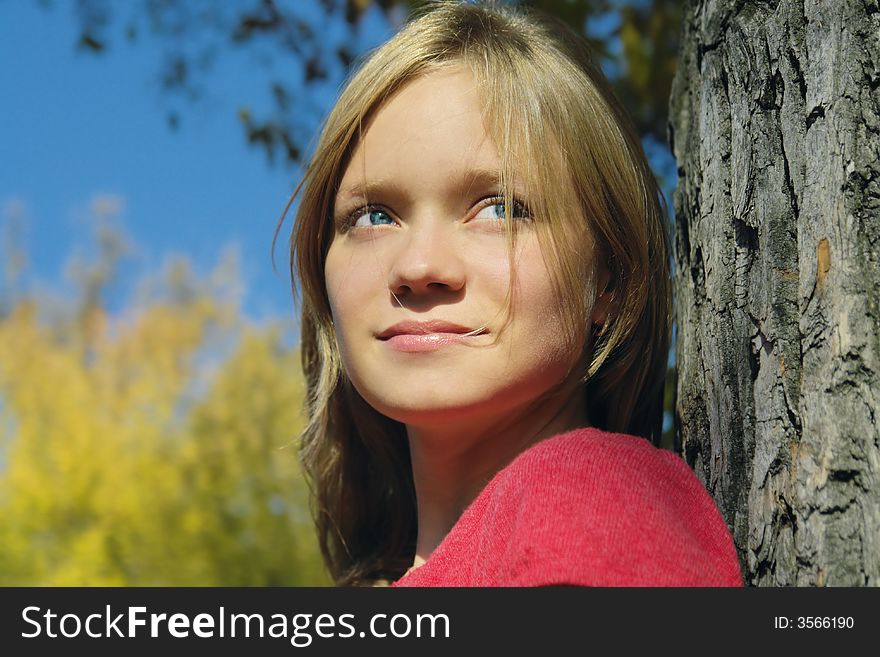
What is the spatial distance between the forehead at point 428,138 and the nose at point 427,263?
0.08 metres

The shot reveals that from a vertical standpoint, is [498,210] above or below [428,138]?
below

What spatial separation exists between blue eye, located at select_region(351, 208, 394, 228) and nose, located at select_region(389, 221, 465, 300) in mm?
105

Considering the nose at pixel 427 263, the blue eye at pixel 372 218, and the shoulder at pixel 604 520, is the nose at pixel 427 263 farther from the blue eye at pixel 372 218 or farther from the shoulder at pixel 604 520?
the shoulder at pixel 604 520

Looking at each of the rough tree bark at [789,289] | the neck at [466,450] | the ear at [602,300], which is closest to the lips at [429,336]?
the neck at [466,450]

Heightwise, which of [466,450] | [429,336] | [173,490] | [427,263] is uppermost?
[427,263]

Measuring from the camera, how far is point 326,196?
162 cm

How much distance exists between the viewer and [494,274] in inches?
52.3

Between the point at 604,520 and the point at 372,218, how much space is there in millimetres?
688

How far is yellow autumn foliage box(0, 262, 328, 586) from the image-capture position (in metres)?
6.31

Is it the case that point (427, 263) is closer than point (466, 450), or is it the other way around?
point (427, 263)

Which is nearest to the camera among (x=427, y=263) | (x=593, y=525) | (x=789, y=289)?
(x=593, y=525)

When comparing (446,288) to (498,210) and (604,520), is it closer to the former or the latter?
(498,210)

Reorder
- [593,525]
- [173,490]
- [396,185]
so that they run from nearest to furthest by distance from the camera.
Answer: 1. [593,525]
2. [396,185]
3. [173,490]

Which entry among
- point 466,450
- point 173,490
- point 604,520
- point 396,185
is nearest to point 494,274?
point 396,185
